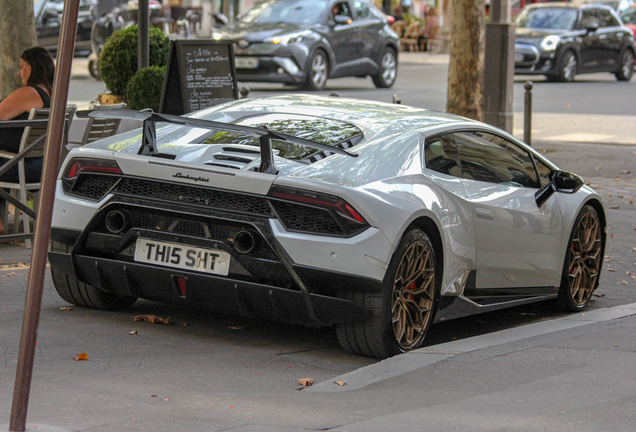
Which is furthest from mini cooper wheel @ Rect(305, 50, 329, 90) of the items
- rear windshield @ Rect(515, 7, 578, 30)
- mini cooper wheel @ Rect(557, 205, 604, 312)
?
mini cooper wheel @ Rect(557, 205, 604, 312)

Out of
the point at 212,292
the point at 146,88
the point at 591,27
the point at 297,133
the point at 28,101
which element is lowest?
the point at 591,27

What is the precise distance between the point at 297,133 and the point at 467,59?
374 inches

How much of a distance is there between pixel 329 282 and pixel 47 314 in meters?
1.86

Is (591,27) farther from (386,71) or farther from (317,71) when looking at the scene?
(317,71)

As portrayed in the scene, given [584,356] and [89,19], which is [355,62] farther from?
[584,356]

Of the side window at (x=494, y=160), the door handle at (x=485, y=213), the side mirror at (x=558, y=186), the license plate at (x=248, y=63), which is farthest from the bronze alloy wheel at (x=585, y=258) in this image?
the license plate at (x=248, y=63)

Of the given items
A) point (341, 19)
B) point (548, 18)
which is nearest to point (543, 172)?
point (341, 19)

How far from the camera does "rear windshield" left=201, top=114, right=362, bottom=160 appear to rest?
575cm

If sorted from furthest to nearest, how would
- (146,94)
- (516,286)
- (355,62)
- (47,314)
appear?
1. (355,62)
2. (146,94)
3. (516,286)
4. (47,314)

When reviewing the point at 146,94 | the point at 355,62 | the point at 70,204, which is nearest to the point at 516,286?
the point at 70,204

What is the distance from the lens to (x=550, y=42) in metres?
A: 25.9

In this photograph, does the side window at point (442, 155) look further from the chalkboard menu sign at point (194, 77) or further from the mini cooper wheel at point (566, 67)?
the mini cooper wheel at point (566, 67)

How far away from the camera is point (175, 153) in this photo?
5.77m

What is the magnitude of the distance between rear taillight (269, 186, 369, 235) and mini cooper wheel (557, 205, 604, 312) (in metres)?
2.31
